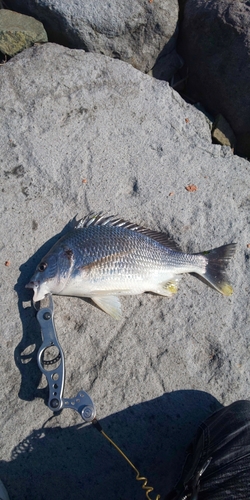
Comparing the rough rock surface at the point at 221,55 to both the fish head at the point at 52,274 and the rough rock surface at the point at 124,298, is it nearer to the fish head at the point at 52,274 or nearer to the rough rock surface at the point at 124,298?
the rough rock surface at the point at 124,298

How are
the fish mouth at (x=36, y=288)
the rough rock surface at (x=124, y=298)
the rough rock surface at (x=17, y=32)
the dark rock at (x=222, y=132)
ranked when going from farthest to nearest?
the dark rock at (x=222, y=132) → the rough rock surface at (x=17, y=32) → the fish mouth at (x=36, y=288) → the rough rock surface at (x=124, y=298)

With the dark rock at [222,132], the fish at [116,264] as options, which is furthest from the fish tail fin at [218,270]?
the dark rock at [222,132]

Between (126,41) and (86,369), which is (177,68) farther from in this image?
(86,369)

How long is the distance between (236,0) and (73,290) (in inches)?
159

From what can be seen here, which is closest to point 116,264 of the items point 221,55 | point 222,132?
point 222,132

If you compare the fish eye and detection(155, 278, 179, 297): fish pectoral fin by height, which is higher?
detection(155, 278, 179, 297): fish pectoral fin

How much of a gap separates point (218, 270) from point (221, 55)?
2809 mm

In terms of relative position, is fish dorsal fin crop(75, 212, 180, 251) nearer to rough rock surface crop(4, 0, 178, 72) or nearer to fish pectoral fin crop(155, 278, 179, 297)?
fish pectoral fin crop(155, 278, 179, 297)

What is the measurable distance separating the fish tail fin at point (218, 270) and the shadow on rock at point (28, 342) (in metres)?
1.47

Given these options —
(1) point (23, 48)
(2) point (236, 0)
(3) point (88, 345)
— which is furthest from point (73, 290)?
(2) point (236, 0)

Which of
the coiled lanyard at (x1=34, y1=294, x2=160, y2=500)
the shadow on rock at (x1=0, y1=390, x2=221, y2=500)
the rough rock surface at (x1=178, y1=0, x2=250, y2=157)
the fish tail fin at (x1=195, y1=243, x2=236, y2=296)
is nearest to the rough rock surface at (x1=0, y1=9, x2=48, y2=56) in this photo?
the rough rock surface at (x1=178, y1=0, x2=250, y2=157)

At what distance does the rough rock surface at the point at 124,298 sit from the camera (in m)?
2.90

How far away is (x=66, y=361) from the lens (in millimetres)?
3107

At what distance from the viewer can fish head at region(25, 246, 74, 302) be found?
3100 millimetres
